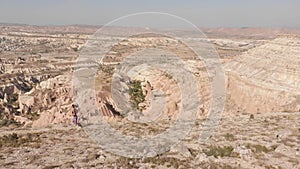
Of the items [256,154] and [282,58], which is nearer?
[256,154]

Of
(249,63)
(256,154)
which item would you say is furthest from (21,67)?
(256,154)

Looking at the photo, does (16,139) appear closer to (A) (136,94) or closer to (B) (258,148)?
(B) (258,148)

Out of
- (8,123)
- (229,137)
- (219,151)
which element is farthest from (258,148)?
(8,123)

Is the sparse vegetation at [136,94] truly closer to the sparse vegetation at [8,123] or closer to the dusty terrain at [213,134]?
the dusty terrain at [213,134]

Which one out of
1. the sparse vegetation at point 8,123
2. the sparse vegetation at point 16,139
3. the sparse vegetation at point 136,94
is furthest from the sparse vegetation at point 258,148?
the sparse vegetation at point 8,123

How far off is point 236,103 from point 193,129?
23.9m

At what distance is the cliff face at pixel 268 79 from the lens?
48156mm

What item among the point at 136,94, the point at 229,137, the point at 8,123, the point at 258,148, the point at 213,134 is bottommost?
the point at 8,123

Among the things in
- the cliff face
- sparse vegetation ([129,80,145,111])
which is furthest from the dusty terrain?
sparse vegetation ([129,80,145,111])

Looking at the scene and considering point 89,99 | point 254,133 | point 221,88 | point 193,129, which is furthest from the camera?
point 221,88

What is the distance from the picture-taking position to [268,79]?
54.3 meters

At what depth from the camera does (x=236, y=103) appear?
50812 millimetres

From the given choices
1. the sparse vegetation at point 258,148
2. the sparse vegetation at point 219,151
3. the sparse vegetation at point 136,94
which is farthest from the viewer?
the sparse vegetation at point 136,94

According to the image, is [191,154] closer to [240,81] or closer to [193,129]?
[193,129]
